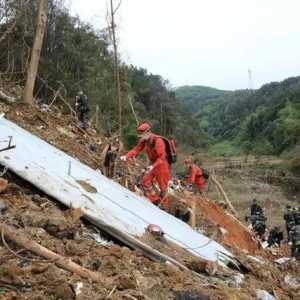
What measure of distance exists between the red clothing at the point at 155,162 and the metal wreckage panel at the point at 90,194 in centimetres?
114

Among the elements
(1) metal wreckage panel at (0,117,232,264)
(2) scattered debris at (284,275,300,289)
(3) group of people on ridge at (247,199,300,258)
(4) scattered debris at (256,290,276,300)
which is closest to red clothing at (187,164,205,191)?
(3) group of people on ridge at (247,199,300,258)

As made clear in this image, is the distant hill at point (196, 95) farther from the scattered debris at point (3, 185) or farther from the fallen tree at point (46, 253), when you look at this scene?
the fallen tree at point (46, 253)

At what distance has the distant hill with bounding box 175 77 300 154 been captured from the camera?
233ft

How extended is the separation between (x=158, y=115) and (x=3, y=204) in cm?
5083

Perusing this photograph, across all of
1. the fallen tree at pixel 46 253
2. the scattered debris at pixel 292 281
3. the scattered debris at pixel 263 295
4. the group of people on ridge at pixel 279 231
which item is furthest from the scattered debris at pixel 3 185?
the group of people on ridge at pixel 279 231

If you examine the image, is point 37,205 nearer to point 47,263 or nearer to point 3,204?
point 3,204

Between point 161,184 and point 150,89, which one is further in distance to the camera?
point 150,89

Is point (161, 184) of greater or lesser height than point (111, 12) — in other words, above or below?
below

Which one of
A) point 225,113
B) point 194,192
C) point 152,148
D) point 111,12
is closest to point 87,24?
point 111,12

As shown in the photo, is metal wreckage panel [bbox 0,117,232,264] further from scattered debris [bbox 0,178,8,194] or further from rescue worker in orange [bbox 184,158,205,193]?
rescue worker in orange [bbox 184,158,205,193]

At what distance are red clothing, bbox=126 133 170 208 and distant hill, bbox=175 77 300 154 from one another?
59705 mm

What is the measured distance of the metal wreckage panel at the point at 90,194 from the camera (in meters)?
5.69

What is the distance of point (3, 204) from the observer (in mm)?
5145

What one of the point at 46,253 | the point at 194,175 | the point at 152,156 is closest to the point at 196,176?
the point at 194,175
